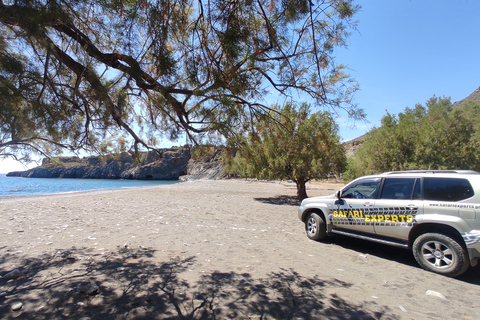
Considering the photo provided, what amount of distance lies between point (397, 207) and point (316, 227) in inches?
86.4

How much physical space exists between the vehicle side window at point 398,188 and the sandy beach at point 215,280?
138cm

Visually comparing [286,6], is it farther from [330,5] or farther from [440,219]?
[440,219]

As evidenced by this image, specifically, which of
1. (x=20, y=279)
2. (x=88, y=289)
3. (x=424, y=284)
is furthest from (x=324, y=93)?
(x=20, y=279)

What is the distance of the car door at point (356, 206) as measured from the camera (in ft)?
19.4

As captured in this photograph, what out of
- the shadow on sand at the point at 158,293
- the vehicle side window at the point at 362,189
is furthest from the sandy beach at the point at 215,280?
the vehicle side window at the point at 362,189

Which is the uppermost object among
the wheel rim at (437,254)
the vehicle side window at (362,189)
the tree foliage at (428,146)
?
the tree foliage at (428,146)

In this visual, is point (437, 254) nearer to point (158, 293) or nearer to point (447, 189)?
point (447, 189)

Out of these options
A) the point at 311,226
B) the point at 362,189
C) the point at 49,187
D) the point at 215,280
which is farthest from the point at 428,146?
the point at 49,187

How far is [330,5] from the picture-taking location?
3564 millimetres

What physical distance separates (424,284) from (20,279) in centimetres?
638

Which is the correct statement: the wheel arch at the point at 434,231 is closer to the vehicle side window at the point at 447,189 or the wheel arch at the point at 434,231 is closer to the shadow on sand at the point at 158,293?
the vehicle side window at the point at 447,189

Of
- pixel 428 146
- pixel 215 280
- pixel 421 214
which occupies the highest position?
pixel 428 146

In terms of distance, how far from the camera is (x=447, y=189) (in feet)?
15.7

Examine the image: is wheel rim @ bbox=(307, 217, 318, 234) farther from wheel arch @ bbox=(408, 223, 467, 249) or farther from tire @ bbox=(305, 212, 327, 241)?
wheel arch @ bbox=(408, 223, 467, 249)
